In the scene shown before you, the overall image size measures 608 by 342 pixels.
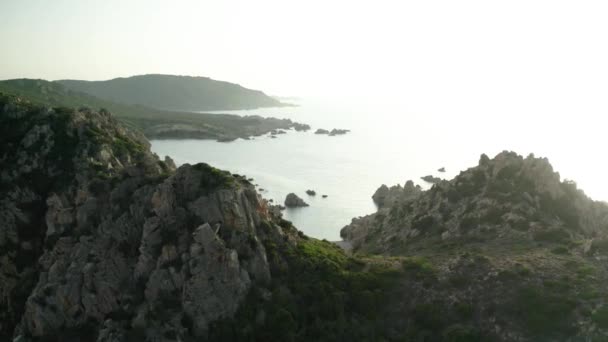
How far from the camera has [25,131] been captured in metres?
61.8

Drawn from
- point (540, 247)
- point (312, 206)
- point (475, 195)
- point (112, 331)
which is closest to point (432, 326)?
point (540, 247)

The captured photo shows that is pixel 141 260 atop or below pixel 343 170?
atop

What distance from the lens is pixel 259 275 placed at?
3344 cm

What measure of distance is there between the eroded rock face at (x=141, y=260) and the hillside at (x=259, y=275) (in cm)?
→ 10

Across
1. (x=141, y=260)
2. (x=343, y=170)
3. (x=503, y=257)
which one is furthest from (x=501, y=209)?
(x=343, y=170)

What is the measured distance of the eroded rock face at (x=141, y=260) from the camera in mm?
31484

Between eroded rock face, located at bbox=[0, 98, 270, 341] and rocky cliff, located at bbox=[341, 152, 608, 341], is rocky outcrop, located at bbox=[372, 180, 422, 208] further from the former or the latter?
eroded rock face, located at bbox=[0, 98, 270, 341]

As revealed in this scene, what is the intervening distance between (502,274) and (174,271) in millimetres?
23745

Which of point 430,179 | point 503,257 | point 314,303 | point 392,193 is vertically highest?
point 503,257

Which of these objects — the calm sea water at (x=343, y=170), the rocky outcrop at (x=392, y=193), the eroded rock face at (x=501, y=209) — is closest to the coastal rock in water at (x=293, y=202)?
the calm sea water at (x=343, y=170)

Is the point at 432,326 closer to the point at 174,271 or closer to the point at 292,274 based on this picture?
the point at 292,274

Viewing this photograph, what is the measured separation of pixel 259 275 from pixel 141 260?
897 centimetres

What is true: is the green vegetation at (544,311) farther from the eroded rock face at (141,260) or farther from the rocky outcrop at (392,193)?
the rocky outcrop at (392,193)

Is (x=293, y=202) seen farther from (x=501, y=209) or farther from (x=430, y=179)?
(x=501, y=209)
